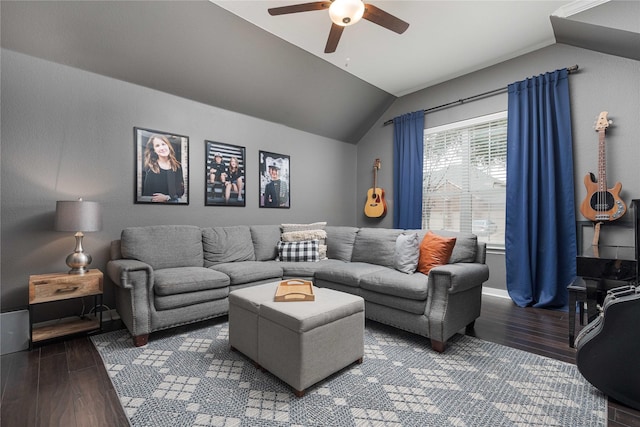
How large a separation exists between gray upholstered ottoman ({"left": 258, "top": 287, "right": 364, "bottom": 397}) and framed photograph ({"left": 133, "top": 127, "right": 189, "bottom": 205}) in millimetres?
2142

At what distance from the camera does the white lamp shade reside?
2.40 metres

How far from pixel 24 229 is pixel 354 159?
14.6 ft

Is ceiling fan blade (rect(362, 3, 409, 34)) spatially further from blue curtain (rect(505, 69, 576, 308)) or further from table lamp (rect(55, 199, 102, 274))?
table lamp (rect(55, 199, 102, 274))

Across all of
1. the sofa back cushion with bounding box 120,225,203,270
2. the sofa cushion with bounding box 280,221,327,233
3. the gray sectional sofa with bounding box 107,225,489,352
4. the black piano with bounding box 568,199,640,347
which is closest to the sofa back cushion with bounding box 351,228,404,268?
the gray sectional sofa with bounding box 107,225,489,352

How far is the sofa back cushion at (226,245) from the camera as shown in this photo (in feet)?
10.9

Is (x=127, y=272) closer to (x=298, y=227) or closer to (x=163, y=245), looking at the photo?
(x=163, y=245)

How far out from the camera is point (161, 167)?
331 cm

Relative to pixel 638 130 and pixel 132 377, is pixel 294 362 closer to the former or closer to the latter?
pixel 132 377

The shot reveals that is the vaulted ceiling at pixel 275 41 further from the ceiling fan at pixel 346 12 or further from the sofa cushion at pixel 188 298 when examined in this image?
the sofa cushion at pixel 188 298

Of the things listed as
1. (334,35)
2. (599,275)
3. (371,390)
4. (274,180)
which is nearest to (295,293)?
(371,390)

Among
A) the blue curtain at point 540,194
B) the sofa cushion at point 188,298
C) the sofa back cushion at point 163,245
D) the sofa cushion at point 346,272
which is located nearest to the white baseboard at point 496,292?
the blue curtain at point 540,194

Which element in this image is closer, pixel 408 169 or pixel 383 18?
pixel 383 18

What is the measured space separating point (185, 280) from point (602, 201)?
3.96 m

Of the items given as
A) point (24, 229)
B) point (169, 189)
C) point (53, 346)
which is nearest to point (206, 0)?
point (169, 189)
